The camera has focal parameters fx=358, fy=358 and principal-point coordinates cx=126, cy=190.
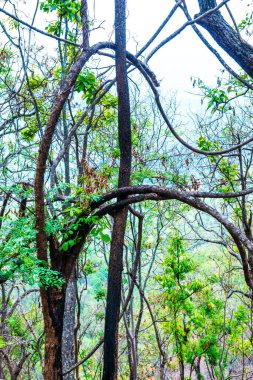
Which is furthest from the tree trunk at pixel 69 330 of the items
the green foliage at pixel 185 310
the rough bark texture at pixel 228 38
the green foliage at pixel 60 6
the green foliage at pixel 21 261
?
the rough bark texture at pixel 228 38

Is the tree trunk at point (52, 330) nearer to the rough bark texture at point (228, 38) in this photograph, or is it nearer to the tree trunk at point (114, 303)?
the tree trunk at point (114, 303)

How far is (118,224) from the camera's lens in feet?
11.3

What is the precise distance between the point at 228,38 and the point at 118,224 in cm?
216

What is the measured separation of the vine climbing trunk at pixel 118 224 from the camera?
127 inches

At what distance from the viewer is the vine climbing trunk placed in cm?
322

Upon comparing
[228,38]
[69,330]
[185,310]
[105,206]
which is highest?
[228,38]

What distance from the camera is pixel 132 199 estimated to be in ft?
11.2

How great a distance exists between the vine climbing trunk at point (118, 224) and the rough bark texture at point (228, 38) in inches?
33.9

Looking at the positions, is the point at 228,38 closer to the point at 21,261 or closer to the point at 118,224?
the point at 118,224

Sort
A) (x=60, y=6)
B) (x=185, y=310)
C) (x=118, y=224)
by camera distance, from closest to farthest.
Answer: (x=118, y=224), (x=60, y=6), (x=185, y=310)

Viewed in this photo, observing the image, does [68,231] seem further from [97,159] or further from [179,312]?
[97,159]

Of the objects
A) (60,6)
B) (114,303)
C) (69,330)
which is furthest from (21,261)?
(69,330)

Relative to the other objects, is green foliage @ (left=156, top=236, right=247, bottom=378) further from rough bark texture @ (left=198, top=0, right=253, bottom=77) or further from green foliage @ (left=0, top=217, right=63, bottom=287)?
green foliage @ (left=0, top=217, right=63, bottom=287)

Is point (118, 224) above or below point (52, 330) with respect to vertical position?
above
